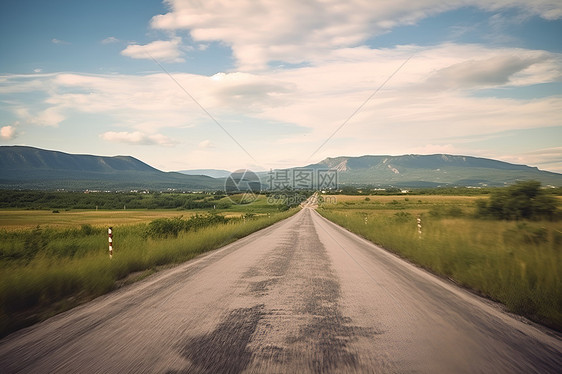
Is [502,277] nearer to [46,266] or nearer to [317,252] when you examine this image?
[317,252]

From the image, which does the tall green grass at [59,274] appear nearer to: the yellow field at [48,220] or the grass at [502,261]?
the grass at [502,261]

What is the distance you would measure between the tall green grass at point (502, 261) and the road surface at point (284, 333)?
21.3 inches

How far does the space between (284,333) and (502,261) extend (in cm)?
625

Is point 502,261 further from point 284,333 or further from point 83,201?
point 83,201

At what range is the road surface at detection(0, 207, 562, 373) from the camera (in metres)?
3.30

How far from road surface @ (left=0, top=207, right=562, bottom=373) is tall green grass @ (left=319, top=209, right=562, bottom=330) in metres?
0.54

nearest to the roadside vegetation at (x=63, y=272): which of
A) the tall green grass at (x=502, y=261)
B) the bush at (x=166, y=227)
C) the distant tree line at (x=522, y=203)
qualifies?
the bush at (x=166, y=227)

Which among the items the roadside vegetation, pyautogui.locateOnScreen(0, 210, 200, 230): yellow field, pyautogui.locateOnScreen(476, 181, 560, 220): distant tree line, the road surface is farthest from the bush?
pyautogui.locateOnScreen(476, 181, 560, 220): distant tree line

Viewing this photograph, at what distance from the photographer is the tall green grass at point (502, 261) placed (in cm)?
536

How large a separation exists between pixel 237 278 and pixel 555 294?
6127 millimetres

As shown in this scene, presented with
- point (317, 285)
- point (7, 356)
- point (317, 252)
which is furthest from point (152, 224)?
point (7, 356)

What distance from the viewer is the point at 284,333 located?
13.5 ft

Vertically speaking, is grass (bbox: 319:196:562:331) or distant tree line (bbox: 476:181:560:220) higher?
distant tree line (bbox: 476:181:560:220)

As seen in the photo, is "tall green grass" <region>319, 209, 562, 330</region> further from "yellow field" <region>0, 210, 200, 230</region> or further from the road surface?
"yellow field" <region>0, 210, 200, 230</region>
